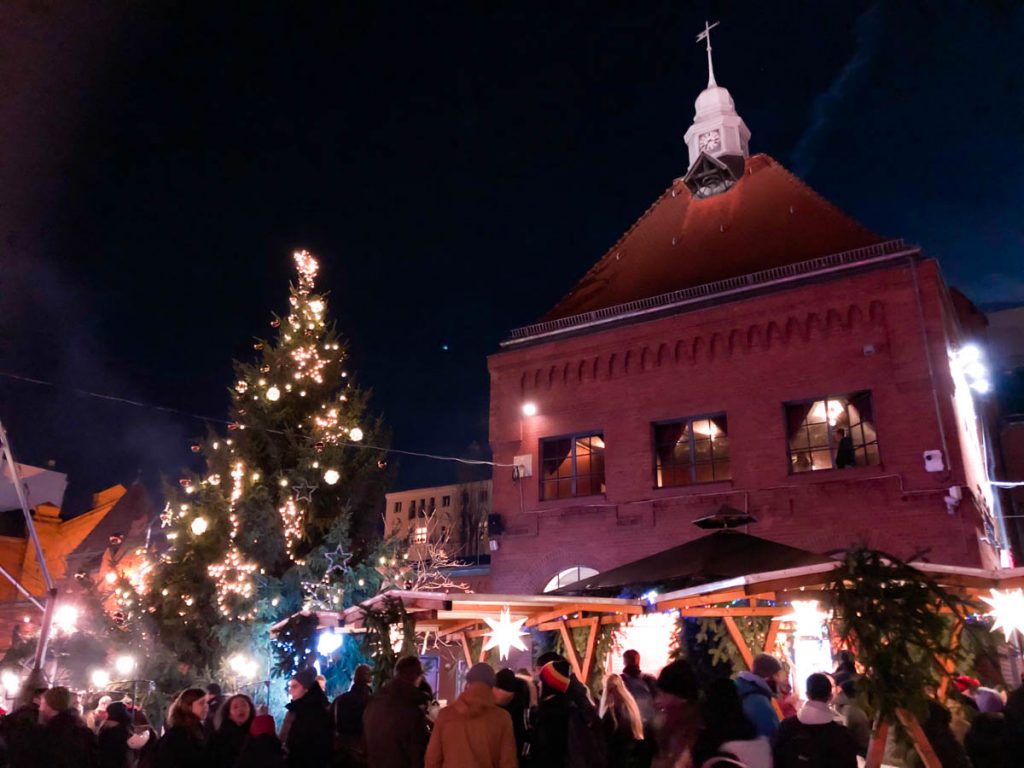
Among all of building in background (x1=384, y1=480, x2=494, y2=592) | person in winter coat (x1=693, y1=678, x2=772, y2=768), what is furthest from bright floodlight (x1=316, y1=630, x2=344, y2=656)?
building in background (x1=384, y1=480, x2=494, y2=592)

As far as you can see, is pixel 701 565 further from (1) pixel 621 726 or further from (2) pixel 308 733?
(2) pixel 308 733

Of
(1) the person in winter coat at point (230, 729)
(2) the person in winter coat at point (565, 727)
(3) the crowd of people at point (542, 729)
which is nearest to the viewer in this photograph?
(3) the crowd of people at point (542, 729)

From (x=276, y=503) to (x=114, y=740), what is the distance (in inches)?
339

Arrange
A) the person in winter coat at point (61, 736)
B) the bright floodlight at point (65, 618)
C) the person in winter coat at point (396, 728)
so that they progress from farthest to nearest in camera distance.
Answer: the bright floodlight at point (65, 618) < the person in winter coat at point (61, 736) < the person in winter coat at point (396, 728)

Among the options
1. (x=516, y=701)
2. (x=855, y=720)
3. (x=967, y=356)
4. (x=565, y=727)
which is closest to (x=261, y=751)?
(x=516, y=701)

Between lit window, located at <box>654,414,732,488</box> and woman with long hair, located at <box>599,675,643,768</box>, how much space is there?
10.6m

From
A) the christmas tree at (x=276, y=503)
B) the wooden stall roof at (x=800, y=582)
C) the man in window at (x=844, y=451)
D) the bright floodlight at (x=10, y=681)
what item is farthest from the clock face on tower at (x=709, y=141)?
the bright floodlight at (x=10, y=681)

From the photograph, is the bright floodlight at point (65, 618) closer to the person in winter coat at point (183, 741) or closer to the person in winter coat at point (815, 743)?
the person in winter coat at point (183, 741)

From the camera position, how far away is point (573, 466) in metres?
17.9

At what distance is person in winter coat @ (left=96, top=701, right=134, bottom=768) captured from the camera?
22.3 ft

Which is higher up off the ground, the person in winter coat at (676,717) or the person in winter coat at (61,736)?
the person in winter coat at (676,717)

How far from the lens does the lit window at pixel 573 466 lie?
57.9ft

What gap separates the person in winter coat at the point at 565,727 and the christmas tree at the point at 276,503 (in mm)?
9148

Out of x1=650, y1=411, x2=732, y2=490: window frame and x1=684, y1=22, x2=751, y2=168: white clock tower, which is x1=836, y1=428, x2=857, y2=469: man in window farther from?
x1=684, y1=22, x2=751, y2=168: white clock tower
